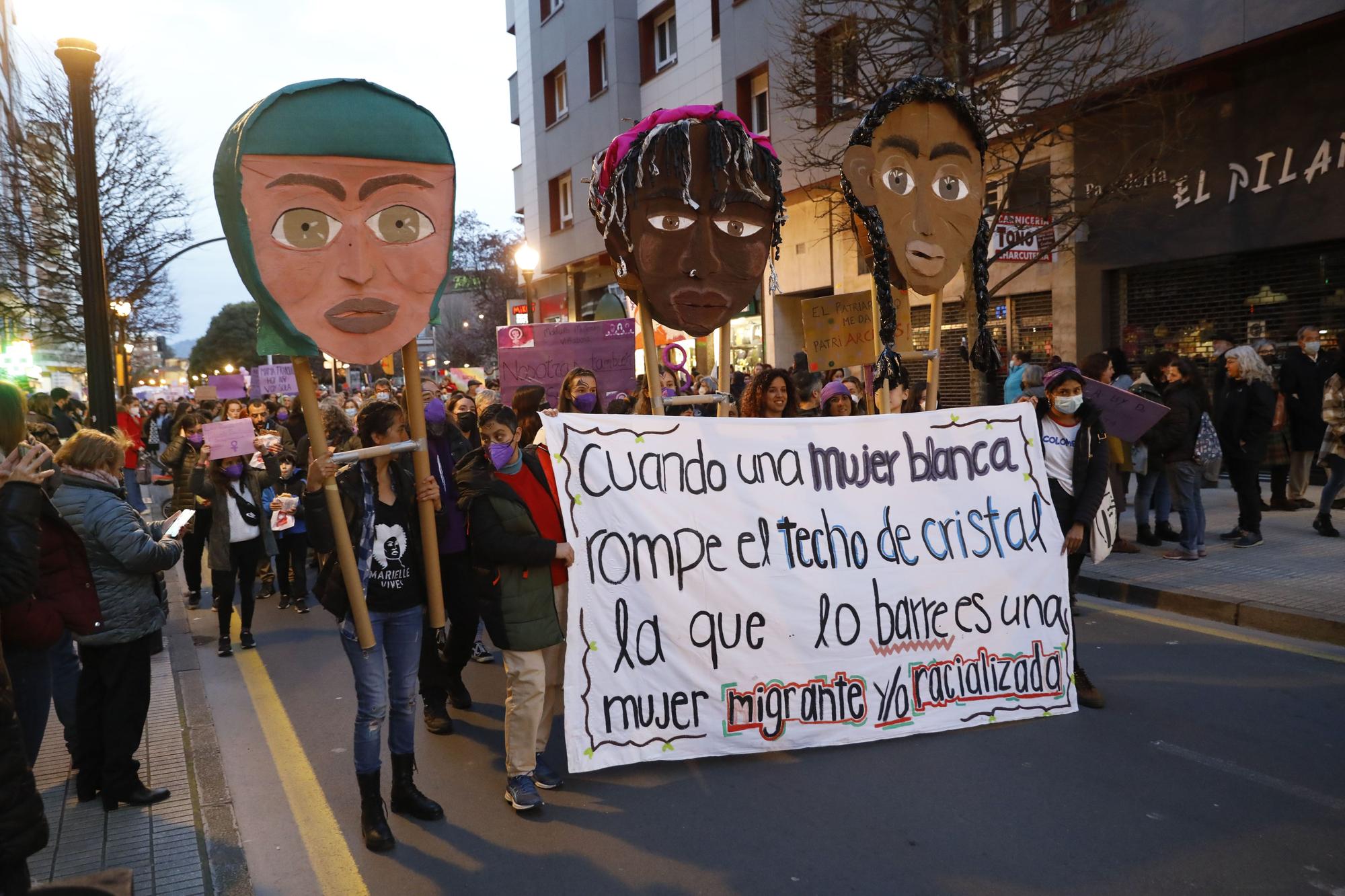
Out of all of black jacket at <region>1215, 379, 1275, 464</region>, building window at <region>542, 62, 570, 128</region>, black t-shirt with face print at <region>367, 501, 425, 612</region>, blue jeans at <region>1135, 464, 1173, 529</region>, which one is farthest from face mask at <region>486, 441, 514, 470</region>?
building window at <region>542, 62, 570, 128</region>

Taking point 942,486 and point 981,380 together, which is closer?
point 942,486

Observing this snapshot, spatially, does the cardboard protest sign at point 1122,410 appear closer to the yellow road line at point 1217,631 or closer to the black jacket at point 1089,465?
the black jacket at point 1089,465

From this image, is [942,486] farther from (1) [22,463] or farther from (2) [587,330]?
(2) [587,330]

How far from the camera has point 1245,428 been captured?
9422 millimetres

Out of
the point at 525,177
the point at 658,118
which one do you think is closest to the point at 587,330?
the point at 658,118

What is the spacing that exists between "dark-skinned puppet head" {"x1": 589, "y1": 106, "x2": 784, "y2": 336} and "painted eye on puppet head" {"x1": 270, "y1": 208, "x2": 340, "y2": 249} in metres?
1.89

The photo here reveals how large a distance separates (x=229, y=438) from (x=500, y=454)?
4269mm

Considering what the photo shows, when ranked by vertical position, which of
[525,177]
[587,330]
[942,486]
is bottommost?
[942,486]

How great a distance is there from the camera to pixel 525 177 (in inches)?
1233

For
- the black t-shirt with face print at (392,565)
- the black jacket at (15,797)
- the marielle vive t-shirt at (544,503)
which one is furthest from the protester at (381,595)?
the black jacket at (15,797)

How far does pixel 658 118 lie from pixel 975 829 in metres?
4.01

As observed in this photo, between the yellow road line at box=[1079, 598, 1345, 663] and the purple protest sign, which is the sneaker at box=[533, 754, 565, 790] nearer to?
the yellow road line at box=[1079, 598, 1345, 663]

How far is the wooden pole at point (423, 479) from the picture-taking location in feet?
13.5

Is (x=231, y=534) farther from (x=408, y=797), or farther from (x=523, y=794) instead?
(x=523, y=794)
